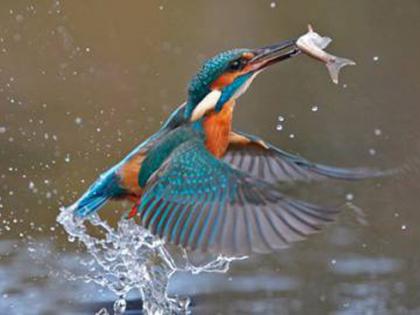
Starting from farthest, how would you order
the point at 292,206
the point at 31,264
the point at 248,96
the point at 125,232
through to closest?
the point at 248,96, the point at 31,264, the point at 125,232, the point at 292,206

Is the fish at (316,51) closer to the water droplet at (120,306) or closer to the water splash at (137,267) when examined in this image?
the water splash at (137,267)

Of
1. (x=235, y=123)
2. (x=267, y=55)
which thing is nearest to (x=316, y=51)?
(x=267, y=55)

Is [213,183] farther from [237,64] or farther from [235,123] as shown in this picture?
[235,123]

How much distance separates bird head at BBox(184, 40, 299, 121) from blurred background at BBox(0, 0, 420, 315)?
0.95 m

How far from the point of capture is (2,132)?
634 centimetres

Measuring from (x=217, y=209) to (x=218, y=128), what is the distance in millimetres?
231

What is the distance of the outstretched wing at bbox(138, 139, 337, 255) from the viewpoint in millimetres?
3193

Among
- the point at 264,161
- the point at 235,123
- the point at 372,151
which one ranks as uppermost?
the point at 235,123

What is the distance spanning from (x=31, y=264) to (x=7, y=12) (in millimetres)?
3768

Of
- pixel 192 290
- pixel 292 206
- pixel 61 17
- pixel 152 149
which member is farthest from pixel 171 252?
pixel 61 17

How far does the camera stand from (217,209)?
3393 millimetres

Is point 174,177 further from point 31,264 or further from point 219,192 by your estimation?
point 31,264

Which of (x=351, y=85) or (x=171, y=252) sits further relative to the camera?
(x=351, y=85)

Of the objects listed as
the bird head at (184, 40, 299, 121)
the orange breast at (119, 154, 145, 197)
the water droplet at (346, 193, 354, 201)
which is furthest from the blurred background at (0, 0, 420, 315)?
the bird head at (184, 40, 299, 121)
